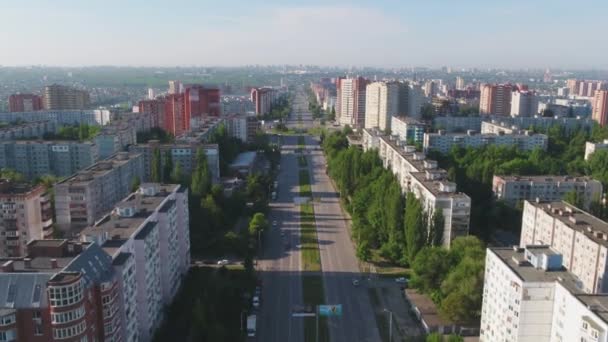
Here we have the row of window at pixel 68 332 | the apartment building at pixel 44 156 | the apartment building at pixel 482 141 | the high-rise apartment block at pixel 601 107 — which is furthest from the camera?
the high-rise apartment block at pixel 601 107

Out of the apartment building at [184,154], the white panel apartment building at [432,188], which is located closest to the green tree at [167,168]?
the apartment building at [184,154]

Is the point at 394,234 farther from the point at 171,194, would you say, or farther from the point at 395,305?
the point at 171,194

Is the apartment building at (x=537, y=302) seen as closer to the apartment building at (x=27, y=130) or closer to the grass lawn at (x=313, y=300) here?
the grass lawn at (x=313, y=300)

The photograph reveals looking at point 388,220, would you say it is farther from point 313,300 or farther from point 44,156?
point 44,156

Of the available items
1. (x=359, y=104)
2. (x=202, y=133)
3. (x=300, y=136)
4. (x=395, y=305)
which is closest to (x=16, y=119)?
(x=202, y=133)

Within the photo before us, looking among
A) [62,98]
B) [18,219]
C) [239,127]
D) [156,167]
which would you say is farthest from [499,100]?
[18,219]
